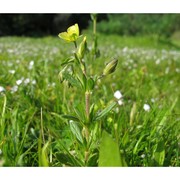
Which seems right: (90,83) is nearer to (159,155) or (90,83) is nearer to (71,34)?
(71,34)

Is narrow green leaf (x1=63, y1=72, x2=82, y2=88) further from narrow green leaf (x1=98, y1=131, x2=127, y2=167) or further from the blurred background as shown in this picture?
the blurred background

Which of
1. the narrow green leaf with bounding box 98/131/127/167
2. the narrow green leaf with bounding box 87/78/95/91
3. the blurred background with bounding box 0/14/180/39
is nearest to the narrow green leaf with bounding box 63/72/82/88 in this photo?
the narrow green leaf with bounding box 87/78/95/91

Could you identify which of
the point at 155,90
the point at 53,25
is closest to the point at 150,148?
the point at 155,90

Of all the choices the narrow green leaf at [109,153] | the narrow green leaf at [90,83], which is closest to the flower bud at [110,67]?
the narrow green leaf at [90,83]

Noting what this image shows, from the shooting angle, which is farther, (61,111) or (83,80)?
(61,111)

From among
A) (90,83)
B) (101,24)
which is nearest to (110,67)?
(90,83)
